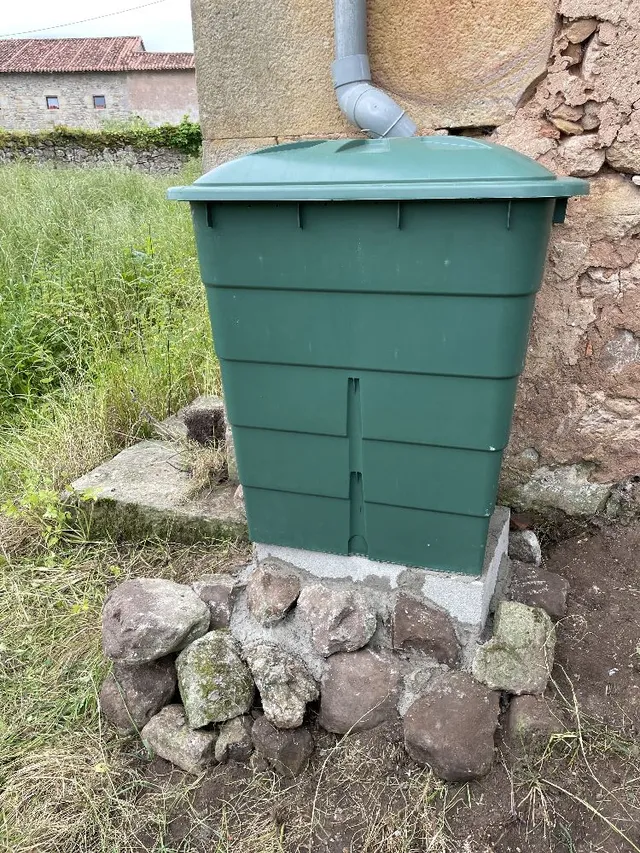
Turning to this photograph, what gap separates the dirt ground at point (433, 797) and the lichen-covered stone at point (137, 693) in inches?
4.8

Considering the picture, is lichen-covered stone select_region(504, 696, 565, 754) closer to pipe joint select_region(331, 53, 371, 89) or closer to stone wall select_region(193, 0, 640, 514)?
stone wall select_region(193, 0, 640, 514)

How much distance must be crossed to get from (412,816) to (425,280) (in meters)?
1.45

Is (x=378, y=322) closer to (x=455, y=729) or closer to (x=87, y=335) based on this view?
(x=455, y=729)

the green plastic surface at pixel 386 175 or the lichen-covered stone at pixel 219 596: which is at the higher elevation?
the green plastic surface at pixel 386 175

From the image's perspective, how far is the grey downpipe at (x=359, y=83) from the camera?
206 centimetres

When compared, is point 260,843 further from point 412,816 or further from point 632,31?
point 632,31

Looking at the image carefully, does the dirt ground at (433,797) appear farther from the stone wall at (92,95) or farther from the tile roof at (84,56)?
the tile roof at (84,56)

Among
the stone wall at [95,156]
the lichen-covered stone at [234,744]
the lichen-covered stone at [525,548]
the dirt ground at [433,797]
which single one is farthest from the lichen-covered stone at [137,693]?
the stone wall at [95,156]

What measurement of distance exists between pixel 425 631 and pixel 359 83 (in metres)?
1.83

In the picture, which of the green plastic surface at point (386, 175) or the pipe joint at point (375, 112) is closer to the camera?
the green plastic surface at point (386, 175)

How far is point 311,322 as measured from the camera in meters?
1.78

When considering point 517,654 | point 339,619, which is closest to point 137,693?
point 339,619

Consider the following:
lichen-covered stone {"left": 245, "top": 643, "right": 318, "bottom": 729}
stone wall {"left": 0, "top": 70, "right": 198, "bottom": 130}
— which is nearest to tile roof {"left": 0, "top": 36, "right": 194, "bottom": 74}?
stone wall {"left": 0, "top": 70, "right": 198, "bottom": 130}

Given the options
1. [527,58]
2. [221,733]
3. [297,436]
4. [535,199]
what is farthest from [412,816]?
[527,58]
